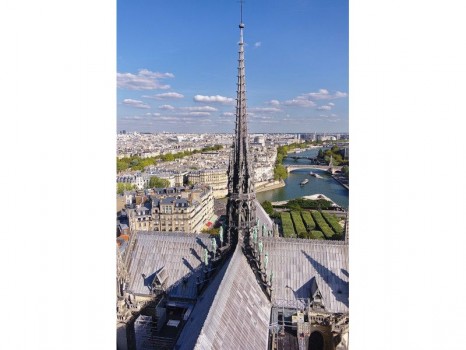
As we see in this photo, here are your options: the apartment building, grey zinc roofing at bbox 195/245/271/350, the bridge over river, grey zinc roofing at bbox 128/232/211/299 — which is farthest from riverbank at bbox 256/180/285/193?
grey zinc roofing at bbox 195/245/271/350

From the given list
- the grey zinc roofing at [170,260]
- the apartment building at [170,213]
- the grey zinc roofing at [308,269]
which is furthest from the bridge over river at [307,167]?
the apartment building at [170,213]

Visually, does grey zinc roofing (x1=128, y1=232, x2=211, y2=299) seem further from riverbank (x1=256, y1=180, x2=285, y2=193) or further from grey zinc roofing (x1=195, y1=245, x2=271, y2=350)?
riverbank (x1=256, y1=180, x2=285, y2=193)

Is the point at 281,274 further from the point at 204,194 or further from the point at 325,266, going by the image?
the point at 204,194

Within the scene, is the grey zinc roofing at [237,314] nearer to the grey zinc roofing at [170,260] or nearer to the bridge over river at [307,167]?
the grey zinc roofing at [170,260]

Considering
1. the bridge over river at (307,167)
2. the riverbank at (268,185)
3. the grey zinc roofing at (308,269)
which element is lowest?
the grey zinc roofing at (308,269)

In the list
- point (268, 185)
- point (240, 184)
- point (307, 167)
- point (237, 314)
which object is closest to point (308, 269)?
point (240, 184)

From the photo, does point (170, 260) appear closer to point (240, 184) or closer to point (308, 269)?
point (240, 184)
